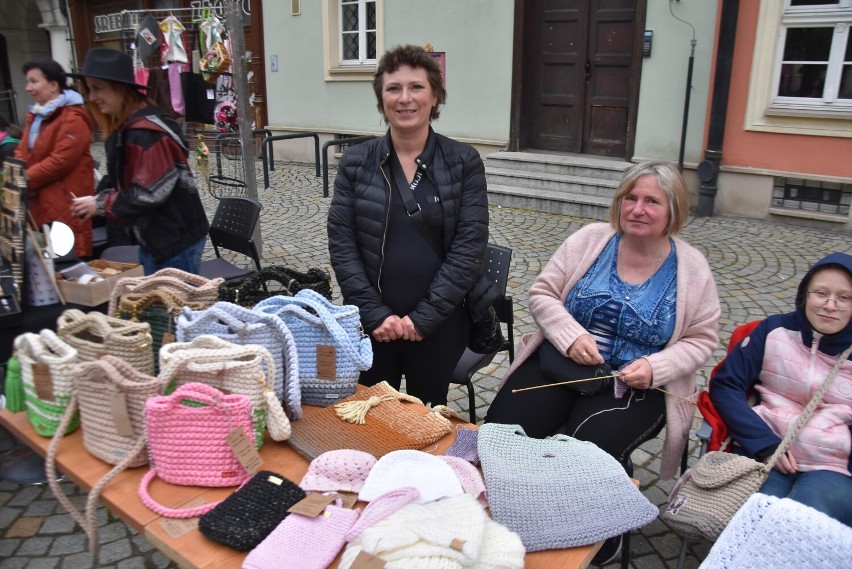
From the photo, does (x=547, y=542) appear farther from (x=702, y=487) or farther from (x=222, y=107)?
(x=222, y=107)

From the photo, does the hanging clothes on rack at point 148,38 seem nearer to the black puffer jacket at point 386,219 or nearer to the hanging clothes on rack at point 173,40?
the hanging clothes on rack at point 173,40

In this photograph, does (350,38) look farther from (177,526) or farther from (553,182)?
(177,526)

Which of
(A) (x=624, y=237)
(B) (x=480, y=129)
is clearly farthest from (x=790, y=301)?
(B) (x=480, y=129)

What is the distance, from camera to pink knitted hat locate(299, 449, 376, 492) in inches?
67.4

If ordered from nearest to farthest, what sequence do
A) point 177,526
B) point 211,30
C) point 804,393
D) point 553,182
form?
point 177,526 → point 804,393 → point 211,30 → point 553,182

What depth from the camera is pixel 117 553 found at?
2.52 m

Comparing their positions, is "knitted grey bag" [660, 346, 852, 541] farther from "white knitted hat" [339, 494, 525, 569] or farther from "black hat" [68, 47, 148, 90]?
"black hat" [68, 47, 148, 90]

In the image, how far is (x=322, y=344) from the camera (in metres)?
2.10

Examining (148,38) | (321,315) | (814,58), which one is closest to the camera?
(321,315)

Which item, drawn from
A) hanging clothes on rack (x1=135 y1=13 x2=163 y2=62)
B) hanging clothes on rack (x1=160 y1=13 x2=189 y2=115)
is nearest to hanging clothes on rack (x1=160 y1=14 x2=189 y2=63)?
hanging clothes on rack (x1=160 y1=13 x2=189 y2=115)

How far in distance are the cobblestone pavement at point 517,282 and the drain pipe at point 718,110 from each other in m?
0.33

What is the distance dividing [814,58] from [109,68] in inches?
284

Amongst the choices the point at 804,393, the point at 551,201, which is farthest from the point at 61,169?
the point at 551,201

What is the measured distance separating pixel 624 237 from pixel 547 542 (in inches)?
54.5
